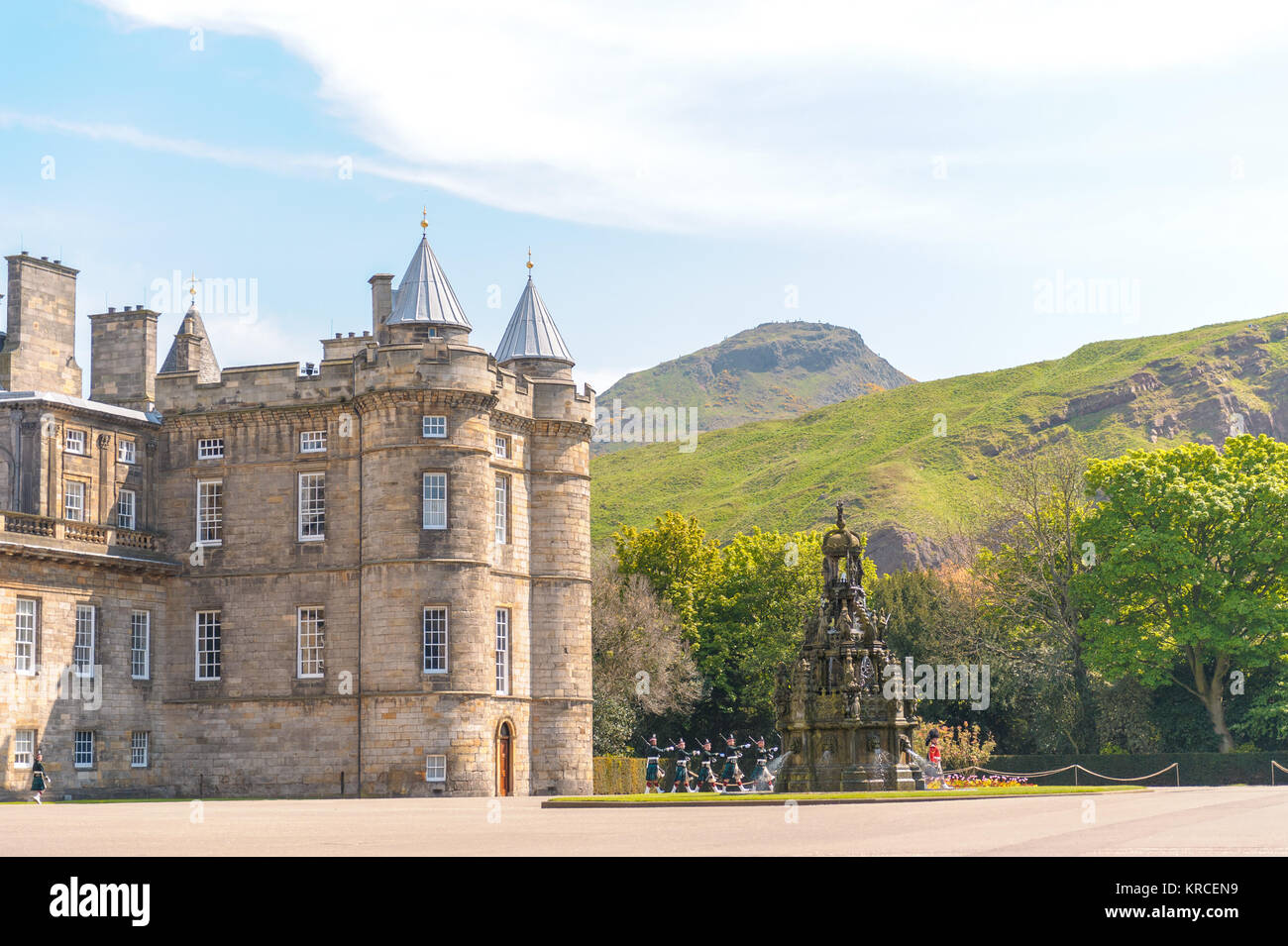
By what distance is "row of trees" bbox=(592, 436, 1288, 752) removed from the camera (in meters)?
61.1

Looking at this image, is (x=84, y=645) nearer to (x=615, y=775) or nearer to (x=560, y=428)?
(x=560, y=428)

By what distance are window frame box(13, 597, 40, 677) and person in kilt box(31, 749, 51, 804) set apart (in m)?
2.64

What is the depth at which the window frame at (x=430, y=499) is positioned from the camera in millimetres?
53031

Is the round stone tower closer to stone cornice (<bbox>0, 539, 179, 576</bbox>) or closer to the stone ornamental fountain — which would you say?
stone cornice (<bbox>0, 539, 179, 576</bbox>)

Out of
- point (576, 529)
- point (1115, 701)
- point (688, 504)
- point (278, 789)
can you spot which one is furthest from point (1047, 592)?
point (688, 504)

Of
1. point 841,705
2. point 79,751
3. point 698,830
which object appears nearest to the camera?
point 698,830

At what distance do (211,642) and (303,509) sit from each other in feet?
18.8

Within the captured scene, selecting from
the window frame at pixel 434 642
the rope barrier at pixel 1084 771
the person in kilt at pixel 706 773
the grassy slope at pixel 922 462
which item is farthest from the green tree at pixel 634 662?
A: the grassy slope at pixel 922 462

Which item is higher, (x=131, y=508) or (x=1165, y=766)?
(x=131, y=508)

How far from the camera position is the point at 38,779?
46.8 metres

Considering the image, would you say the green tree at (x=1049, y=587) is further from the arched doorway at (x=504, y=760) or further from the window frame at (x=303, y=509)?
the window frame at (x=303, y=509)

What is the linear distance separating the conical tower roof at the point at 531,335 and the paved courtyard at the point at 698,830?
92.0ft

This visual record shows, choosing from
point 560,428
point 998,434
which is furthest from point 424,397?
point 998,434

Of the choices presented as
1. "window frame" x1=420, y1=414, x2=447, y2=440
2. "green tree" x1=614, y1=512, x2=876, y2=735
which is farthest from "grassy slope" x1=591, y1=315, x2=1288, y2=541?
"window frame" x1=420, y1=414, x2=447, y2=440
